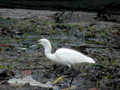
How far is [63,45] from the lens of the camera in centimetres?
1182

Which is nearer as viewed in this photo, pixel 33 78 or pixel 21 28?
pixel 33 78

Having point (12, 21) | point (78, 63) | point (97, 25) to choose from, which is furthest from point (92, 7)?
point (78, 63)

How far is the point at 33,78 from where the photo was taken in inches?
304

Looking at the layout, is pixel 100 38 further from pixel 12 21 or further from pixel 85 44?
pixel 12 21

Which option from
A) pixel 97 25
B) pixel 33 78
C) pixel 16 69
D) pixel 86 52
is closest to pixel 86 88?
pixel 33 78

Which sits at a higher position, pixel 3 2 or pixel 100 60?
pixel 3 2

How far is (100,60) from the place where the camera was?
370 inches

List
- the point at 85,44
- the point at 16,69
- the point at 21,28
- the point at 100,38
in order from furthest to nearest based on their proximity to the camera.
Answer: the point at 21,28, the point at 100,38, the point at 85,44, the point at 16,69

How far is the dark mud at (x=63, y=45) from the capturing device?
7.60 metres

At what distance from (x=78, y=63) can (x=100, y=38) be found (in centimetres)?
512

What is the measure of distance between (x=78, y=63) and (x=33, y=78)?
131cm

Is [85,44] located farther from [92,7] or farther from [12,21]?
[92,7]

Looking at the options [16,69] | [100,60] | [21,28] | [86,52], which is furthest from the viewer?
[21,28]

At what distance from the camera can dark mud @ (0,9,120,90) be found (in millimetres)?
7602
